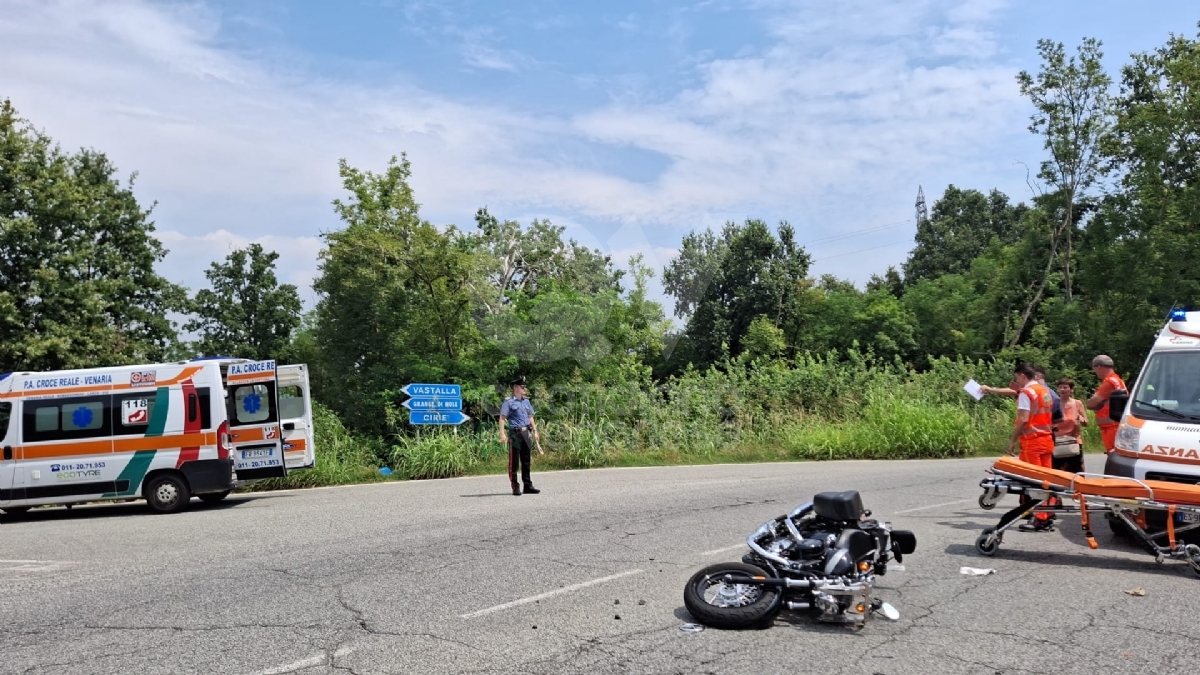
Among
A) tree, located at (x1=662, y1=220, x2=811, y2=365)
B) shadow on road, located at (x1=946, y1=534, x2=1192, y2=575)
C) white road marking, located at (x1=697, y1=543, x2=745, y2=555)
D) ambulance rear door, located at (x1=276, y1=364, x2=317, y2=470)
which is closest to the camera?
shadow on road, located at (x1=946, y1=534, x2=1192, y2=575)

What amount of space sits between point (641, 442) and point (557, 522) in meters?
10.9

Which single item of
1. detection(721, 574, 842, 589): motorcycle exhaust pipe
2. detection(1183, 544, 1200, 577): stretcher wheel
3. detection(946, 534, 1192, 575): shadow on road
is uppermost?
detection(721, 574, 842, 589): motorcycle exhaust pipe

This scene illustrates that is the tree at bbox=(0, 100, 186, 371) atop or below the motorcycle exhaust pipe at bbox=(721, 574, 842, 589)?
atop

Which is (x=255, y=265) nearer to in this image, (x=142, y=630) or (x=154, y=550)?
(x=154, y=550)

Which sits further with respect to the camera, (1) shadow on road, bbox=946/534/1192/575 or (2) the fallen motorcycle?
(1) shadow on road, bbox=946/534/1192/575

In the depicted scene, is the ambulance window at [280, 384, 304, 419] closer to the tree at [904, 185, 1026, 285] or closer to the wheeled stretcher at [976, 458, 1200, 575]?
the wheeled stretcher at [976, 458, 1200, 575]

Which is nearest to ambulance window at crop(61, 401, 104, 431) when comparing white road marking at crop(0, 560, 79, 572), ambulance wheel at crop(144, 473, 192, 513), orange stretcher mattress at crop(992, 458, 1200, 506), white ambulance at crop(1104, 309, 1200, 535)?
ambulance wheel at crop(144, 473, 192, 513)

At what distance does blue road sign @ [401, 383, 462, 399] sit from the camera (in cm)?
1856

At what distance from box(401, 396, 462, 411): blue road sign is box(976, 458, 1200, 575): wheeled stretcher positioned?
12.6 meters

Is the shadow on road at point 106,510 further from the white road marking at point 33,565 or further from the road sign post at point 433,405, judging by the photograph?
the white road marking at point 33,565

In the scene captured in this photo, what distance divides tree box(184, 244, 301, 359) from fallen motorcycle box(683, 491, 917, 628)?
51.4m

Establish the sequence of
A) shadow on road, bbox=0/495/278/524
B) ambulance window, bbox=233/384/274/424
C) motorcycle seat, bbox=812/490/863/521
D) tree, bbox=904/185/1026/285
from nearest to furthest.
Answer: motorcycle seat, bbox=812/490/863/521 → shadow on road, bbox=0/495/278/524 → ambulance window, bbox=233/384/274/424 → tree, bbox=904/185/1026/285

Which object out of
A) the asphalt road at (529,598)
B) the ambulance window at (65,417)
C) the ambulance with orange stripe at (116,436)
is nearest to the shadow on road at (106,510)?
the ambulance with orange stripe at (116,436)

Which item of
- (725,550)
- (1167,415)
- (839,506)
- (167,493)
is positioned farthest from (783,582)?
(167,493)
